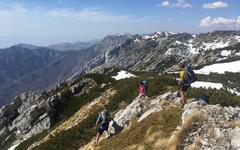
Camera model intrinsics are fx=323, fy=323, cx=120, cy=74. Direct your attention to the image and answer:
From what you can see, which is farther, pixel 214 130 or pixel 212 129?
pixel 212 129

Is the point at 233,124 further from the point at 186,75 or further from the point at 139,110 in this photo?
the point at 139,110

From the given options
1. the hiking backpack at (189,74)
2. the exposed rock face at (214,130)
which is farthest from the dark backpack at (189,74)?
the exposed rock face at (214,130)

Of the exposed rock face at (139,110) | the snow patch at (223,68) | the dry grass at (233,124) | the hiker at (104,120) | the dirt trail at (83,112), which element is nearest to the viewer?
the dry grass at (233,124)

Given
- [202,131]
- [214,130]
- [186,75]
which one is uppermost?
[186,75]

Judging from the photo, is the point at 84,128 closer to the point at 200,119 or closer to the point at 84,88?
the point at 200,119

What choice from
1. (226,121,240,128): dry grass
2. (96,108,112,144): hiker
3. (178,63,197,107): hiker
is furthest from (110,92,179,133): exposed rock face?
(226,121,240,128): dry grass

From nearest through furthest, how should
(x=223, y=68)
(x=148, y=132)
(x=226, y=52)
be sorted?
(x=148, y=132)
(x=223, y=68)
(x=226, y=52)

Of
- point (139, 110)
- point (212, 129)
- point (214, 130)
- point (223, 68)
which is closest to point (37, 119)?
point (139, 110)

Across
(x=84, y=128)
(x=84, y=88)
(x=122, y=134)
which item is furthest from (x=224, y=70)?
(x=122, y=134)

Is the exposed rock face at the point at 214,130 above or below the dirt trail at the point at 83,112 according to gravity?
above

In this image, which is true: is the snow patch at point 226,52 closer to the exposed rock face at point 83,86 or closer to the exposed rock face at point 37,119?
the exposed rock face at point 83,86

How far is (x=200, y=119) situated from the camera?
1827 centimetres

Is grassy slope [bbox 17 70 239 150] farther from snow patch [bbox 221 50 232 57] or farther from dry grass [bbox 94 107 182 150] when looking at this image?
snow patch [bbox 221 50 232 57]

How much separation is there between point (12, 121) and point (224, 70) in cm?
5854
